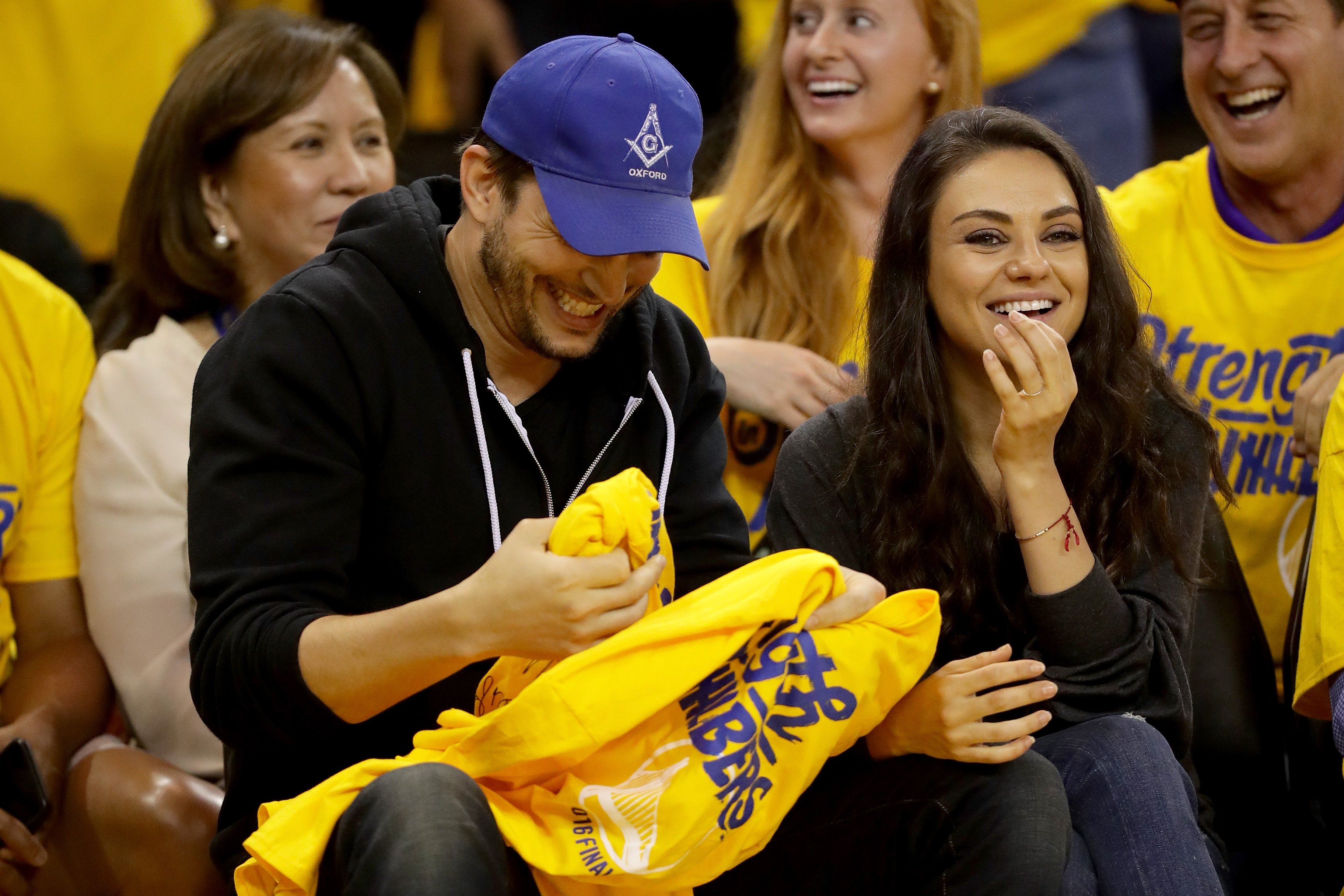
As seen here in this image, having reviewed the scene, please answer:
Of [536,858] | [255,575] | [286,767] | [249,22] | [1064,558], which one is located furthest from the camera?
[249,22]

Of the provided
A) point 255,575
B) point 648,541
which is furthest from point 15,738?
point 648,541

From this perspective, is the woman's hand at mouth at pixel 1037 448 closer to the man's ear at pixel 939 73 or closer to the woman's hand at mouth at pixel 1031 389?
the woman's hand at mouth at pixel 1031 389

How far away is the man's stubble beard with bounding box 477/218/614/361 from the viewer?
6.36 ft

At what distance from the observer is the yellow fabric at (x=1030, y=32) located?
145 inches

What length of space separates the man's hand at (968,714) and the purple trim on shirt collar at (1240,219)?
1.27 metres

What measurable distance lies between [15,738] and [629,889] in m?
1.01

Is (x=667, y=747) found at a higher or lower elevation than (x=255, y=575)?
lower

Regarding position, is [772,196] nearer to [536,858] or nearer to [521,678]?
[521,678]

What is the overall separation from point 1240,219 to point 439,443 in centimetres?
169

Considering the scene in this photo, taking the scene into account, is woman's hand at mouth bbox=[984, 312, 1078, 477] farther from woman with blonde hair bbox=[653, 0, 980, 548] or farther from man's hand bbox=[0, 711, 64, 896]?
man's hand bbox=[0, 711, 64, 896]

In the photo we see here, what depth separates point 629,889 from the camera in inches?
67.1

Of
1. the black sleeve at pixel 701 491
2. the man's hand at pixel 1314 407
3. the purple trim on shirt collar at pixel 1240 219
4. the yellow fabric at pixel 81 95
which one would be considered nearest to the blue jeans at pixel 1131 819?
the black sleeve at pixel 701 491

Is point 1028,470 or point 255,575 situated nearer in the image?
point 255,575

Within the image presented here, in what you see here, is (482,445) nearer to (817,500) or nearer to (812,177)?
(817,500)
